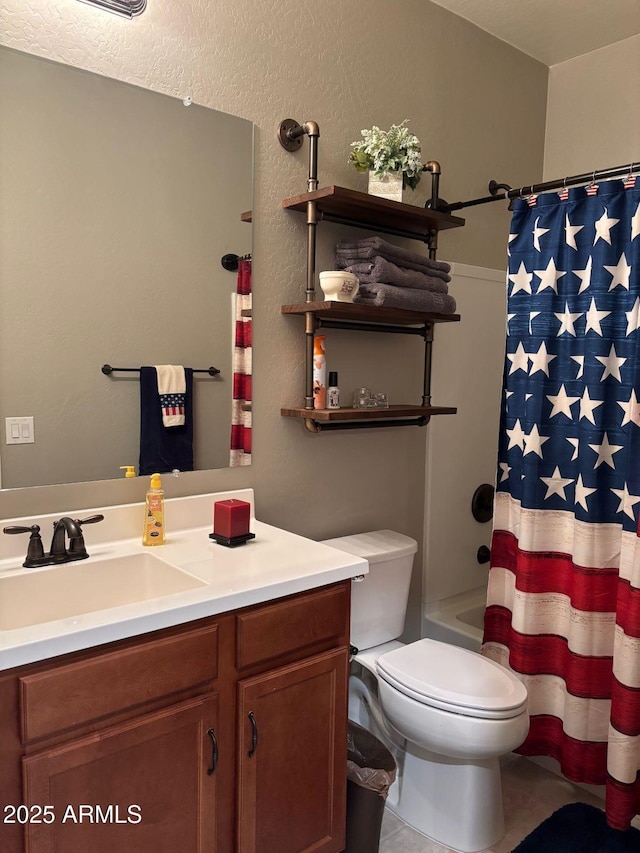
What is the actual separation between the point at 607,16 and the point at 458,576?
2293mm

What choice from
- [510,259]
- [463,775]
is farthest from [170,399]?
[463,775]

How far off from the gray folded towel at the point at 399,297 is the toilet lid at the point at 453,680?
1.10 meters

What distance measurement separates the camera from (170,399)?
187cm

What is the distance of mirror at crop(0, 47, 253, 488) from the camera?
1.59 m

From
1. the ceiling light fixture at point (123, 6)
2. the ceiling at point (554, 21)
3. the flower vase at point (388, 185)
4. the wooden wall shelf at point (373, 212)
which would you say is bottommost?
the wooden wall shelf at point (373, 212)

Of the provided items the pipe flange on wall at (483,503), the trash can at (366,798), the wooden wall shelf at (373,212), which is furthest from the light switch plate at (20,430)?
the pipe flange on wall at (483,503)

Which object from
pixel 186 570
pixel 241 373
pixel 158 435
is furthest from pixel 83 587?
pixel 241 373

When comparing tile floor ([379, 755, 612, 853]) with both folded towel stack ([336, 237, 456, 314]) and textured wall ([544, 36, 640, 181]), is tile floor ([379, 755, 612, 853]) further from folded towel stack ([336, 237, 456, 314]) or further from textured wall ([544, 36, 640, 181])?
textured wall ([544, 36, 640, 181])

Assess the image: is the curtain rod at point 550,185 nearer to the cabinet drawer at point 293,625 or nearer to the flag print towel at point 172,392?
the flag print towel at point 172,392

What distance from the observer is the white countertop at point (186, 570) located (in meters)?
1.18

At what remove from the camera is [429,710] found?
1849mm

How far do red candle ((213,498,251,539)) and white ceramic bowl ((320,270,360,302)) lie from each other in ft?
2.30

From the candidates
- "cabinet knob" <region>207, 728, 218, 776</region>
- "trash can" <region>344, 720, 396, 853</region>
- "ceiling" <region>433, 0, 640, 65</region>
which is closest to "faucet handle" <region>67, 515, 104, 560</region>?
"cabinet knob" <region>207, 728, 218, 776</region>

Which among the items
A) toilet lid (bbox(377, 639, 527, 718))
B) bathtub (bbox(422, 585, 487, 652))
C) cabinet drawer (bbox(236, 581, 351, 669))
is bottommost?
bathtub (bbox(422, 585, 487, 652))
